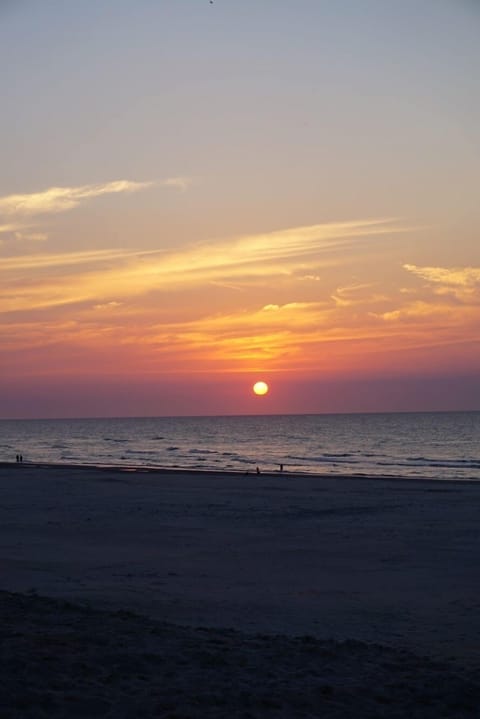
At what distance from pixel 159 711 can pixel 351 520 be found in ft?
60.7

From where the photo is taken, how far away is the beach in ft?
24.0

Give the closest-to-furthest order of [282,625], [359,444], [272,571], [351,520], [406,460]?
[282,625] → [272,571] → [351,520] → [406,460] → [359,444]

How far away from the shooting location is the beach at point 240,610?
7320mm

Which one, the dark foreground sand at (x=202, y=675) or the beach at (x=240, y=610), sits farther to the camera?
the beach at (x=240, y=610)

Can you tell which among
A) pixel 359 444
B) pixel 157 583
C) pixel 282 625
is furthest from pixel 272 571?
pixel 359 444

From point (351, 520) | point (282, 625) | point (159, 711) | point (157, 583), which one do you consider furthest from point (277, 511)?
point (159, 711)

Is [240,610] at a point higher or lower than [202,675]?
lower

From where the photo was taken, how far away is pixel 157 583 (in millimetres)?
14211

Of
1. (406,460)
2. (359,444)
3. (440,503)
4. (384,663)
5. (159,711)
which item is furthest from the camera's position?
(359,444)

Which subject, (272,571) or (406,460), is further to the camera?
(406,460)

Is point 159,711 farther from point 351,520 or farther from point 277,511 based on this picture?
point 277,511

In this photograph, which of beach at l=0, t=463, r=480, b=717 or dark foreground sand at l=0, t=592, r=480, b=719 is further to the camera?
beach at l=0, t=463, r=480, b=717

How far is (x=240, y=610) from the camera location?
39.6ft

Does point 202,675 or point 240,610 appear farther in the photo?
point 240,610
